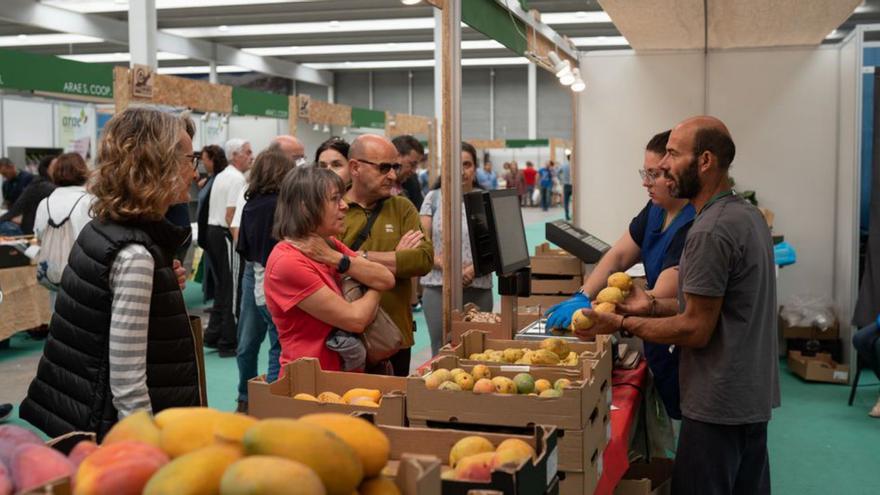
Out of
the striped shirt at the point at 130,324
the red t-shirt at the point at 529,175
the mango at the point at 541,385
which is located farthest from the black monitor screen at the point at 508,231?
the red t-shirt at the point at 529,175

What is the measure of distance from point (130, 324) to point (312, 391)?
0.70m

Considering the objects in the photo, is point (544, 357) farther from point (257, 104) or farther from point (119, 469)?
point (257, 104)

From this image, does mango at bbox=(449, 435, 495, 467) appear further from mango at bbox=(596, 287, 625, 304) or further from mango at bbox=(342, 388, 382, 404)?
mango at bbox=(596, 287, 625, 304)

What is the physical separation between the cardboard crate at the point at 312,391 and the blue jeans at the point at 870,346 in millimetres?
3966

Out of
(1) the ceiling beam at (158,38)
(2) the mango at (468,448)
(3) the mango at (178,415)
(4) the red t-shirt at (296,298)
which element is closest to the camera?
(3) the mango at (178,415)

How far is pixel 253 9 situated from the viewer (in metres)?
18.3

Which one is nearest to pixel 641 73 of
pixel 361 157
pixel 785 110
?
pixel 785 110

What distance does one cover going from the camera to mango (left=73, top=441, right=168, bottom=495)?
1097 millimetres

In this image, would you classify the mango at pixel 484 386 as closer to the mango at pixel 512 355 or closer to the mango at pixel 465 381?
the mango at pixel 465 381

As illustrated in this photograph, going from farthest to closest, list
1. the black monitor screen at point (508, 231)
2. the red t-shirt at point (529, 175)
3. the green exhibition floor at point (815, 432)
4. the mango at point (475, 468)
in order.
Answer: the red t-shirt at point (529, 175) < the green exhibition floor at point (815, 432) < the black monitor screen at point (508, 231) < the mango at point (475, 468)

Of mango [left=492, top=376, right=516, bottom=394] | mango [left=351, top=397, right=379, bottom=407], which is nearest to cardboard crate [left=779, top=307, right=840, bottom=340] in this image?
mango [left=492, top=376, right=516, bottom=394]

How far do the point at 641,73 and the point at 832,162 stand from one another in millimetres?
1638

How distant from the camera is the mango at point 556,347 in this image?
2.96 m

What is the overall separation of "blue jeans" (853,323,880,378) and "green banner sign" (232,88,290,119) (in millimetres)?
7489
